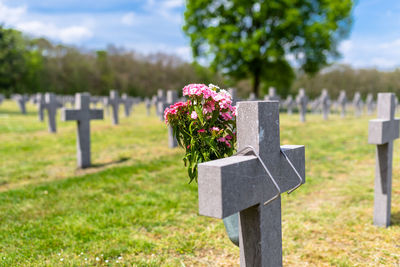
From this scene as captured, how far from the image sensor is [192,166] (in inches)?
91.6

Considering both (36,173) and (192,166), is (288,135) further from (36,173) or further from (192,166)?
(192,166)

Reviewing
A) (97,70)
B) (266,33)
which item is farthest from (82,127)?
(97,70)

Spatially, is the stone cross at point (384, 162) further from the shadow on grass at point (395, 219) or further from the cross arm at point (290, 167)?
the cross arm at point (290, 167)

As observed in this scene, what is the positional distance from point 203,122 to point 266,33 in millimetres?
21601

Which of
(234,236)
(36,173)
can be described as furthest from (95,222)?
(36,173)

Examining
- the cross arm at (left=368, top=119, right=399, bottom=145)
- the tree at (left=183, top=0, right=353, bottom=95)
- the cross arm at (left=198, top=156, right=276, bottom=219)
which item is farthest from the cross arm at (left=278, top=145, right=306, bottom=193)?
the tree at (left=183, top=0, right=353, bottom=95)

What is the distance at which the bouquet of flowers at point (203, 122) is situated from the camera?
7.26 ft

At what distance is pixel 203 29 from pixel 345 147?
16975 mm

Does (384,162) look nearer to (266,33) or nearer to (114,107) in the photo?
(114,107)

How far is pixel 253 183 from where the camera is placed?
1771 millimetres

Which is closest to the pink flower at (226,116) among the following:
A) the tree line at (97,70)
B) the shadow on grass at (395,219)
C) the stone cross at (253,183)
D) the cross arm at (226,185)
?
the stone cross at (253,183)

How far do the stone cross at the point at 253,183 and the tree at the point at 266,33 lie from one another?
1949cm

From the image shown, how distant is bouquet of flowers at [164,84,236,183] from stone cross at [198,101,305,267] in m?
0.38

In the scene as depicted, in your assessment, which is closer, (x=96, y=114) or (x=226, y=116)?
(x=226, y=116)
